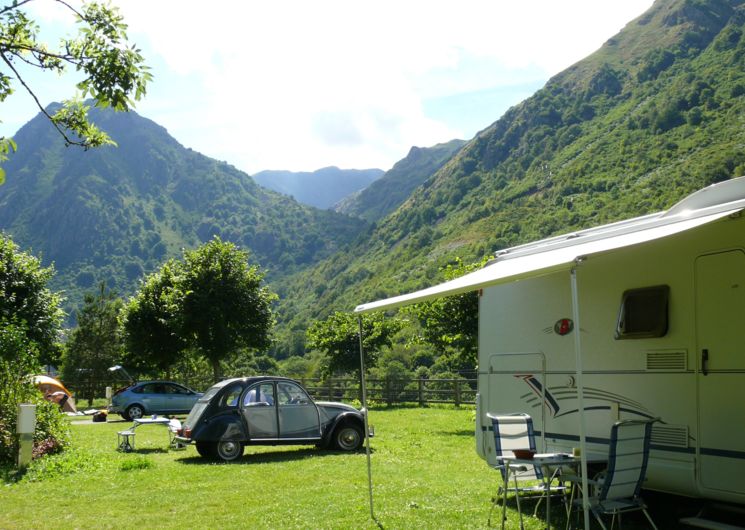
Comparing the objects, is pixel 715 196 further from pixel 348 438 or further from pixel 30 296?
pixel 30 296

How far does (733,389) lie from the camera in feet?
19.2

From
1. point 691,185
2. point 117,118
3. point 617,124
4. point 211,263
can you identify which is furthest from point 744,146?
point 117,118

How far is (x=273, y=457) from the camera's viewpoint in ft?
40.5

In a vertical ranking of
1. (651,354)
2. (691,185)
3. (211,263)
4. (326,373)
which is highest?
(691,185)

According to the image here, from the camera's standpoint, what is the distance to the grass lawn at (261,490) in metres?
7.38

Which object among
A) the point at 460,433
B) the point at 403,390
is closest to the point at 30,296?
the point at 403,390

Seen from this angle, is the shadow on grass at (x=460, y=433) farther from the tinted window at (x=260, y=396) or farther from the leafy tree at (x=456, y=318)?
the tinted window at (x=260, y=396)

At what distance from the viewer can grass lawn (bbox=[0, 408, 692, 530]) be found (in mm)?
7379

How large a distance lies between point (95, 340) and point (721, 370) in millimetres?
34260

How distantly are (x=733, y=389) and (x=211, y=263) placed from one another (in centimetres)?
2134

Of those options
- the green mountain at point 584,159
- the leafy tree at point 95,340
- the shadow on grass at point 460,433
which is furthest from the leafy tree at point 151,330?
the green mountain at point 584,159

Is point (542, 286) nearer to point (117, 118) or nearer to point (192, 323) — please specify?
point (192, 323)

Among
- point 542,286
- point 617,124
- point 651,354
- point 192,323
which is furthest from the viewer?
point 617,124

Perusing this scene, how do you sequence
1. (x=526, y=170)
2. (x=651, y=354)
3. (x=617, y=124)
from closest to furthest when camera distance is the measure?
1. (x=651, y=354)
2. (x=617, y=124)
3. (x=526, y=170)
